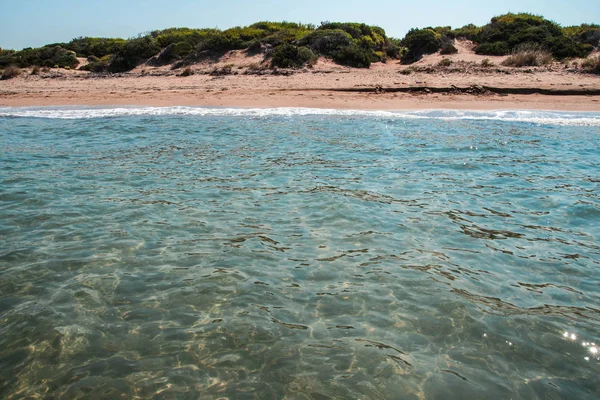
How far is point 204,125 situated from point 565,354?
38.0 feet

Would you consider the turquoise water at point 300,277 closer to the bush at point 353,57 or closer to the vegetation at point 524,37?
the bush at point 353,57

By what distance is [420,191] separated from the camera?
24.2 feet

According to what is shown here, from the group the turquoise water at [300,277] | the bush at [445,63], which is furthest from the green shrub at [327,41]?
the turquoise water at [300,277]

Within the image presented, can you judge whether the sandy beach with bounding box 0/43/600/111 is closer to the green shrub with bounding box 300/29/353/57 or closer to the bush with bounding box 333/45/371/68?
the bush with bounding box 333/45/371/68

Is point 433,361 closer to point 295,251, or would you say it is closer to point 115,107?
point 295,251

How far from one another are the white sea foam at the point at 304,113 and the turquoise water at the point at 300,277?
15.9 ft

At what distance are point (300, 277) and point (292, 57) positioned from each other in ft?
66.9

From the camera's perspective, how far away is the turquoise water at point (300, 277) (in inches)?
132

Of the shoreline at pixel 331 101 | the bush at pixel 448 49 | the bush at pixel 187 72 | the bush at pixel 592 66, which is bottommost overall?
the shoreline at pixel 331 101

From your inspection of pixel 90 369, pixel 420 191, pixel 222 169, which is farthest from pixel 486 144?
pixel 90 369

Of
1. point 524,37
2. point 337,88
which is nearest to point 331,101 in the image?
point 337,88

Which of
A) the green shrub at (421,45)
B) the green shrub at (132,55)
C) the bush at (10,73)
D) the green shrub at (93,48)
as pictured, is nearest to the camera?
the bush at (10,73)

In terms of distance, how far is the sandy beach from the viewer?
647 inches

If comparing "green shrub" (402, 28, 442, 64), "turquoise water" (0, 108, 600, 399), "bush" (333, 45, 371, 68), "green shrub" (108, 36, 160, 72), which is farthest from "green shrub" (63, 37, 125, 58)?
"turquoise water" (0, 108, 600, 399)
